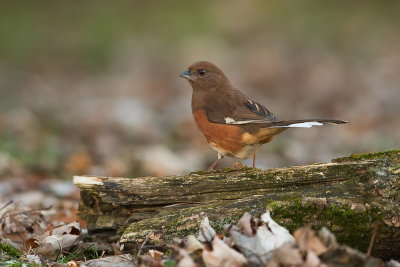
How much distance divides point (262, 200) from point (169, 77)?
13.3 m

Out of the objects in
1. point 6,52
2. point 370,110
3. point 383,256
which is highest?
point 6,52

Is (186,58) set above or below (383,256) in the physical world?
above

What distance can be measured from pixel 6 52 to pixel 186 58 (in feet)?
17.4

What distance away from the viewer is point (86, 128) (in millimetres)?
11391

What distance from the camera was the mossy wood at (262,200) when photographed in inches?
151

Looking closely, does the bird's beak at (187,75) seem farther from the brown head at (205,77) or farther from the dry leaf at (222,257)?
the dry leaf at (222,257)

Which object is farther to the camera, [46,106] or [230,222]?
[46,106]

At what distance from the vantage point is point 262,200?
13.5 feet

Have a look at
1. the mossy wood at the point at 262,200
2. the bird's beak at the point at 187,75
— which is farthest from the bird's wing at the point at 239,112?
the mossy wood at the point at 262,200

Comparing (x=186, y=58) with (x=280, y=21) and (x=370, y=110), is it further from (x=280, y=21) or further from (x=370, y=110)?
(x=370, y=110)

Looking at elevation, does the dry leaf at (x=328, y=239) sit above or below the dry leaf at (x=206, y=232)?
above

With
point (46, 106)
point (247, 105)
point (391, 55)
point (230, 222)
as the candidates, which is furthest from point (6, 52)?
point (230, 222)

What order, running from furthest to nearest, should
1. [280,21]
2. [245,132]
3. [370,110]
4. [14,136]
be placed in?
[280,21] → [370,110] → [14,136] → [245,132]

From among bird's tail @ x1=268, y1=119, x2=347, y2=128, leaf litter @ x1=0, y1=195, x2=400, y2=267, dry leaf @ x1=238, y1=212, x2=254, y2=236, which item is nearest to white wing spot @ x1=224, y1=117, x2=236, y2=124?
bird's tail @ x1=268, y1=119, x2=347, y2=128
